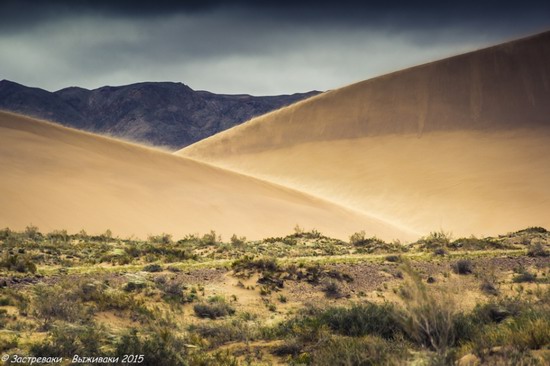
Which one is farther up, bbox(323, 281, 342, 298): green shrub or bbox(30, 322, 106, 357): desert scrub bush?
bbox(30, 322, 106, 357): desert scrub bush

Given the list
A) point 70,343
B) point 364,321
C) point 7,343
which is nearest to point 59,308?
point 7,343

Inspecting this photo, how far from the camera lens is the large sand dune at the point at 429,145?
46.3 meters

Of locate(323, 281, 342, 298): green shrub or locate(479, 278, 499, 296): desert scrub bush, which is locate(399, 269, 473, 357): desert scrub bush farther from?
locate(479, 278, 499, 296): desert scrub bush

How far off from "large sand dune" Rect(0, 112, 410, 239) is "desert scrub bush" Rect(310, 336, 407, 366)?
24565 millimetres

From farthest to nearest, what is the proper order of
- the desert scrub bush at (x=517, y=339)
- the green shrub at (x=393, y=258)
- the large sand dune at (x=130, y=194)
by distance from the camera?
1. the large sand dune at (x=130, y=194)
2. the green shrub at (x=393, y=258)
3. the desert scrub bush at (x=517, y=339)

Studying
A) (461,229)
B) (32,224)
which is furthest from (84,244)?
(461,229)

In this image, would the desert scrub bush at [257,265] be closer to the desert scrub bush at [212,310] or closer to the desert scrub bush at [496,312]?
the desert scrub bush at [212,310]

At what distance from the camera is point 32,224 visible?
27.0 metres

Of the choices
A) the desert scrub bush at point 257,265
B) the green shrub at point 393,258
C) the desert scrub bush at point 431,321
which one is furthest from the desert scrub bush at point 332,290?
the desert scrub bush at point 431,321

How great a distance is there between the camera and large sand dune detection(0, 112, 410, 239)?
30.3 metres

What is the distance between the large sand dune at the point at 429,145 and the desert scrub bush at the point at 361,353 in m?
36.3

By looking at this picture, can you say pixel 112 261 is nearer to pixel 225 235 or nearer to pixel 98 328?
pixel 98 328

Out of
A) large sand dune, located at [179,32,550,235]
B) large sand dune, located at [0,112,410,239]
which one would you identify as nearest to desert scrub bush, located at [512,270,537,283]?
large sand dune, located at [0,112,410,239]

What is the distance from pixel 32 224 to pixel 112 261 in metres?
11.3
